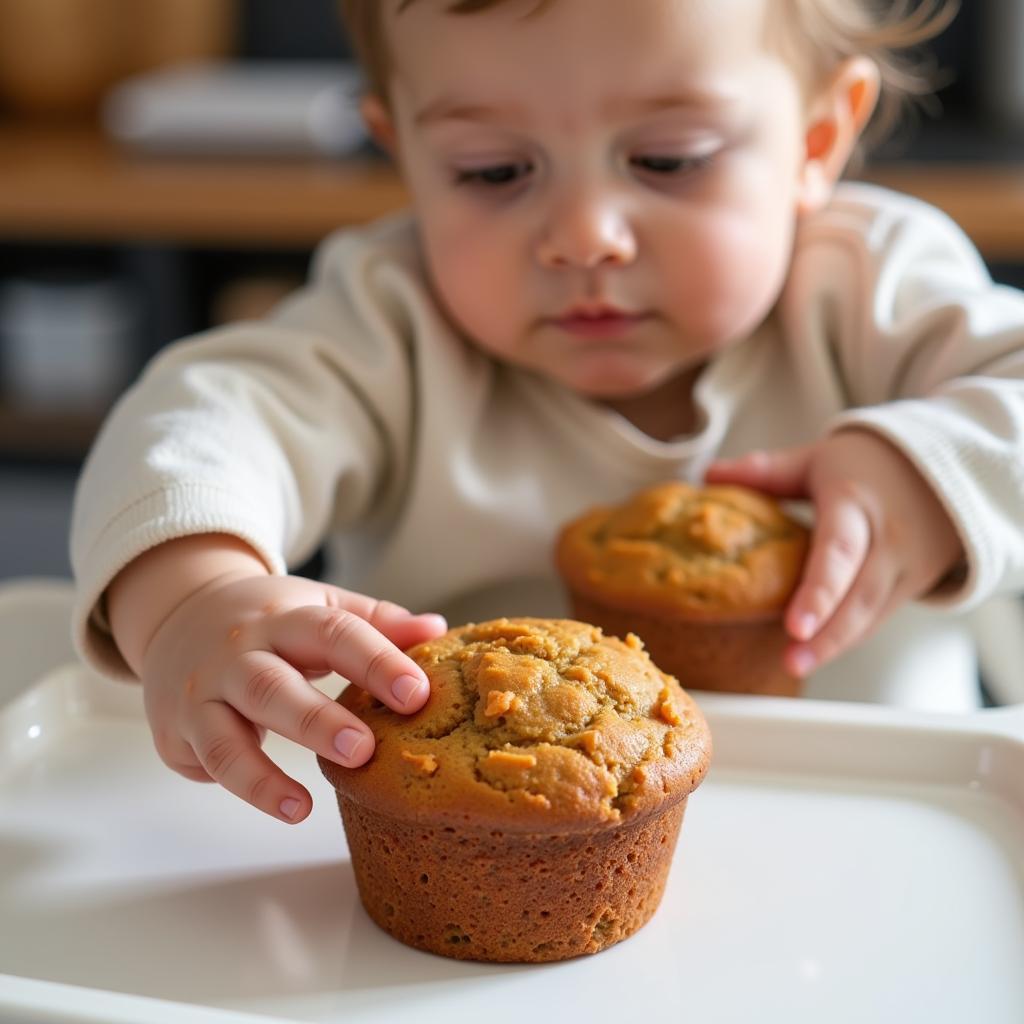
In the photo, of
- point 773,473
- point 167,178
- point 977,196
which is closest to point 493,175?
point 773,473

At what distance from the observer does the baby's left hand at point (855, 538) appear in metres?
0.90

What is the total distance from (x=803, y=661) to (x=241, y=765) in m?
0.37

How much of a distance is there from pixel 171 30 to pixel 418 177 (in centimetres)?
227

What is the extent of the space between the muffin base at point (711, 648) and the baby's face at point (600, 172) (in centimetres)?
26

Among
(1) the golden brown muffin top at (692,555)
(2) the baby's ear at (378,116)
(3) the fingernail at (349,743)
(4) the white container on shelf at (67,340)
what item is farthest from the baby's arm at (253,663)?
(4) the white container on shelf at (67,340)

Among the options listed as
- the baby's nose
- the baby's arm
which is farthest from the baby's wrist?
the baby's nose

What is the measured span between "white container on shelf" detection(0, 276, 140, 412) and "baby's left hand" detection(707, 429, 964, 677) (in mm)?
1955

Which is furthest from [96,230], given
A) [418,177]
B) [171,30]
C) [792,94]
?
[792,94]

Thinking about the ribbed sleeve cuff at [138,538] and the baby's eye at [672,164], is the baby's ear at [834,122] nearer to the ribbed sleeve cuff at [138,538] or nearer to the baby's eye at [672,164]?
the baby's eye at [672,164]

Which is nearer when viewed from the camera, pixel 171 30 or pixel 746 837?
pixel 746 837

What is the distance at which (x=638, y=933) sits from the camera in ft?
2.22

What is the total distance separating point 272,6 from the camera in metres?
3.21

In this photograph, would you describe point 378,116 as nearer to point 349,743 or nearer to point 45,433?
point 349,743

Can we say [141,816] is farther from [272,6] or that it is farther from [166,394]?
[272,6]
